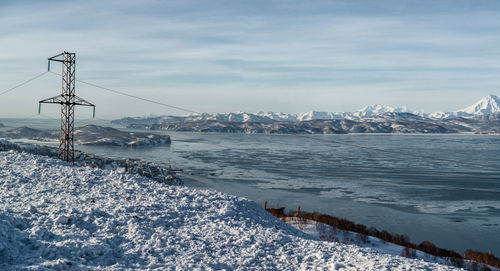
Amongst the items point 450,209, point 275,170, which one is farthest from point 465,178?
point 275,170

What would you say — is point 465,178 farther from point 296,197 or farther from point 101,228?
point 101,228

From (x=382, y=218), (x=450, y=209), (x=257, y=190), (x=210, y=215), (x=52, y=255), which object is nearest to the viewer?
(x=52, y=255)

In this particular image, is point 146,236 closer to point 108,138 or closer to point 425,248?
point 425,248

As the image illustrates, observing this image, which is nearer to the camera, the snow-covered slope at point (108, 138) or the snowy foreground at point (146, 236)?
the snowy foreground at point (146, 236)

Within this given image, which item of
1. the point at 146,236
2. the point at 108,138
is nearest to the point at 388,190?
the point at 146,236

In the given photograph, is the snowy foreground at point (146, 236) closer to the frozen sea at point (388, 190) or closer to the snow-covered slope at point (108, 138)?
the frozen sea at point (388, 190)

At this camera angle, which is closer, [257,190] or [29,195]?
[29,195]

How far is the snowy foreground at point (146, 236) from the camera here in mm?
9227

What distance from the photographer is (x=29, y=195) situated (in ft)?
47.5

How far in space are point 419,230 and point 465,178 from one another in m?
33.5

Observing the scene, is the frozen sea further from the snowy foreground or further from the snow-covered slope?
the snow-covered slope

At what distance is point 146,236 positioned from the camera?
11062mm

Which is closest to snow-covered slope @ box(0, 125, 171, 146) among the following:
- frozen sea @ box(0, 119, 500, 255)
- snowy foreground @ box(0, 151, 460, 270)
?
frozen sea @ box(0, 119, 500, 255)

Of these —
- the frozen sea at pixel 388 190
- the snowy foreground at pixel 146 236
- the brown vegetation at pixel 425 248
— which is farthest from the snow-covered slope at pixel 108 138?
the snowy foreground at pixel 146 236
